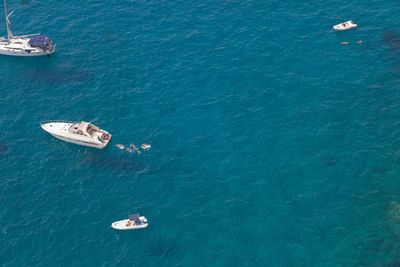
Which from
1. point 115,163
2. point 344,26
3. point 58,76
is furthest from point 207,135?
point 344,26

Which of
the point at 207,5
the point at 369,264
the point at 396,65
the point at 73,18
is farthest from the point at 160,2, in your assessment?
the point at 369,264

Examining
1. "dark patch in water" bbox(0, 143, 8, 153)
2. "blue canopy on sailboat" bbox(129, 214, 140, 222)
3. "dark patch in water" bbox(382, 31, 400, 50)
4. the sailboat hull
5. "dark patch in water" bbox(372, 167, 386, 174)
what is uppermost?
the sailboat hull

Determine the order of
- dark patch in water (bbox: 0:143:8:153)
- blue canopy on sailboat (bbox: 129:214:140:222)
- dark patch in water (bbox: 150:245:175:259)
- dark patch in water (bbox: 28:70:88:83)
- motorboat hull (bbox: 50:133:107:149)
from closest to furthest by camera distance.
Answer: dark patch in water (bbox: 150:245:175:259), blue canopy on sailboat (bbox: 129:214:140:222), motorboat hull (bbox: 50:133:107:149), dark patch in water (bbox: 0:143:8:153), dark patch in water (bbox: 28:70:88:83)

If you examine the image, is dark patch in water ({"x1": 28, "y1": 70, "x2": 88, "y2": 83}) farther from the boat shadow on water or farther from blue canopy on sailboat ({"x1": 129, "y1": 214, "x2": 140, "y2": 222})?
blue canopy on sailboat ({"x1": 129, "y1": 214, "x2": 140, "y2": 222})

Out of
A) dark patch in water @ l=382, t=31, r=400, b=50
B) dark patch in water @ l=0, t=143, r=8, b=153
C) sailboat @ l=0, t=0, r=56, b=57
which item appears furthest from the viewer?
sailboat @ l=0, t=0, r=56, b=57

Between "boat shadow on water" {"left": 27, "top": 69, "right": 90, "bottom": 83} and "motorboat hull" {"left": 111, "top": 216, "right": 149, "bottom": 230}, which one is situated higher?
"boat shadow on water" {"left": 27, "top": 69, "right": 90, "bottom": 83}

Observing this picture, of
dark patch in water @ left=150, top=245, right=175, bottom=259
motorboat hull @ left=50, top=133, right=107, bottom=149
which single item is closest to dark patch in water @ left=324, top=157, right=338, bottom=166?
dark patch in water @ left=150, top=245, right=175, bottom=259
